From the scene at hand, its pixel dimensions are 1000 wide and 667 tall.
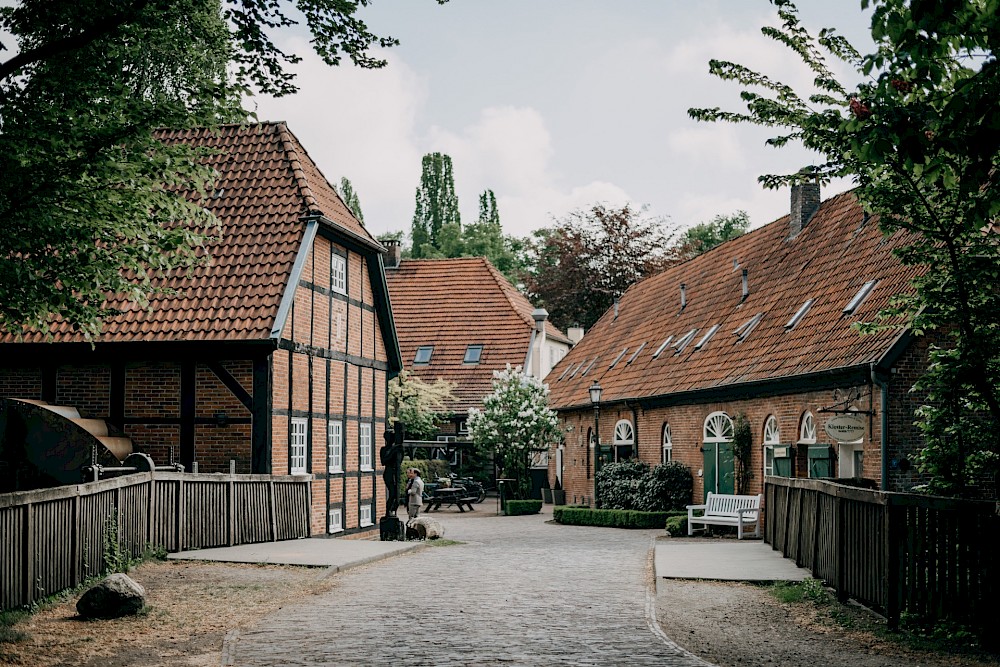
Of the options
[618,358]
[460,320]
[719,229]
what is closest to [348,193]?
[719,229]

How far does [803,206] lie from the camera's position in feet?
98.1

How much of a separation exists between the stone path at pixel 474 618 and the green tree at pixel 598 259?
3682cm

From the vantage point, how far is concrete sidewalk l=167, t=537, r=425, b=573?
15.8m

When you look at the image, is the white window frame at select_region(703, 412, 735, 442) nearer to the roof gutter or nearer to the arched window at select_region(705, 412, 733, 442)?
the arched window at select_region(705, 412, 733, 442)

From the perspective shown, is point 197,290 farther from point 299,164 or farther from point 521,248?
point 521,248

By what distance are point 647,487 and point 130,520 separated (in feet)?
54.0

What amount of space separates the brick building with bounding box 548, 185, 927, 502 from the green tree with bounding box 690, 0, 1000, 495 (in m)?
3.98

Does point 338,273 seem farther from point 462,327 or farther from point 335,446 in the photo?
point 462,327

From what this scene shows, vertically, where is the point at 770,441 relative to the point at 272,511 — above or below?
above

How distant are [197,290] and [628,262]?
34.7 metres

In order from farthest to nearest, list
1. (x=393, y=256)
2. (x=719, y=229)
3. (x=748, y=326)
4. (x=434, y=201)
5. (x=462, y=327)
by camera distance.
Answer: (x=434, y=201)
(x=719, y=229)
(x=393, y=256)
(x=462, y=327)
(x=748, y=326)

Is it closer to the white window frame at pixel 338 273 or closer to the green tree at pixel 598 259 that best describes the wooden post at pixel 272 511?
the white window frame at pixel 338 273

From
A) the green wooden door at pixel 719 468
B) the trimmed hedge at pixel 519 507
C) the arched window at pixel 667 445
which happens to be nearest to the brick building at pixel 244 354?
the green wooden door at pixel 719 468

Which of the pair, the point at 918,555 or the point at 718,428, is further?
the point at 718,428
